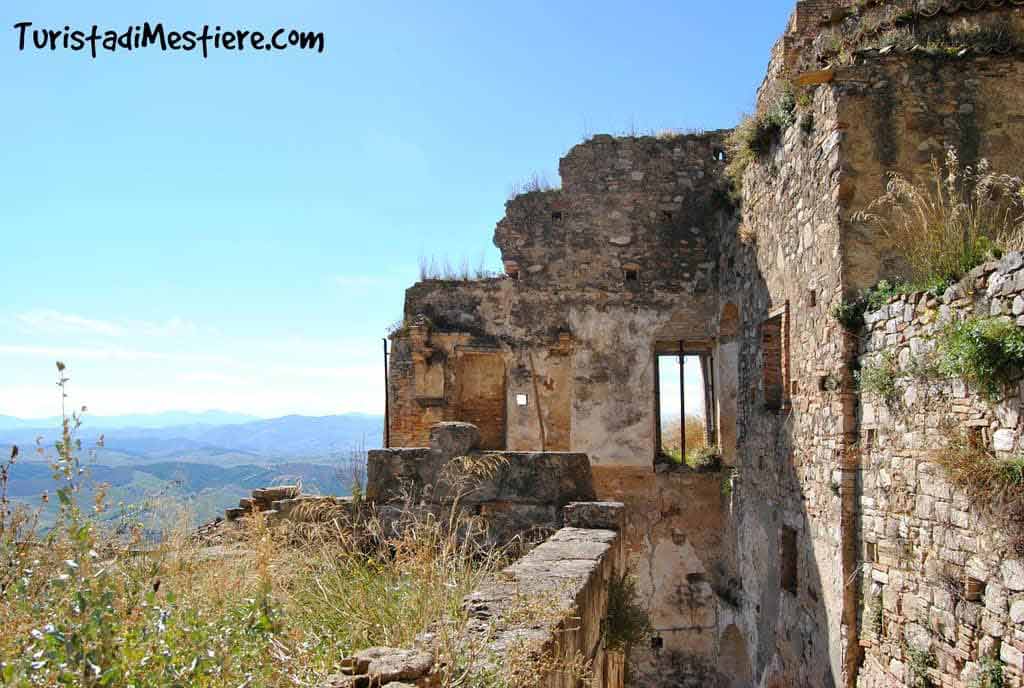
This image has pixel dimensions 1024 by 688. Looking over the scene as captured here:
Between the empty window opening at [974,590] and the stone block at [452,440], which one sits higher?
the stone block at [452,440]

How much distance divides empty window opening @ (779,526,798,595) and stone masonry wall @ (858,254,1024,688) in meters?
2.23

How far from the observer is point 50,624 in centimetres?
298

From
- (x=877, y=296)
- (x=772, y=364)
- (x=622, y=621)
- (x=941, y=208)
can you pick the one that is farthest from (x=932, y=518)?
(x=772, y=364)

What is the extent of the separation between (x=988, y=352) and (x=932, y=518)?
1.66 metres

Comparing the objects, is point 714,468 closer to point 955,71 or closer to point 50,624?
point 955,71

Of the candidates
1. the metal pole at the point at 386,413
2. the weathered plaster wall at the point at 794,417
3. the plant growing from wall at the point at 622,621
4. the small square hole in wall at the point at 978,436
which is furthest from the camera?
the metal pole at the point at 386,413

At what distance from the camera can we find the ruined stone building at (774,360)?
21.9 feet

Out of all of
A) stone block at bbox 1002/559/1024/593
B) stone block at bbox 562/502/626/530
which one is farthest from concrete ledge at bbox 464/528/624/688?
stone block at bbox 1002/559/1024/593

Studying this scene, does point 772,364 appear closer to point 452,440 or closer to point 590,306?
point 590,306

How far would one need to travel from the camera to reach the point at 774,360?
10.8 meters

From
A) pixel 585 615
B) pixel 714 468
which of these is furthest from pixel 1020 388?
pixel 714 468

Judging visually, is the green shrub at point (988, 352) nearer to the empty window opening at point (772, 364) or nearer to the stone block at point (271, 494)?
the empty window opening at point (772, 364)

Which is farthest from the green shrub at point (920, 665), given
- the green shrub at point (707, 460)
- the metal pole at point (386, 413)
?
the metal pole at point (386, 413)

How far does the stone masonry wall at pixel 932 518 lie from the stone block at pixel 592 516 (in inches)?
94.2
